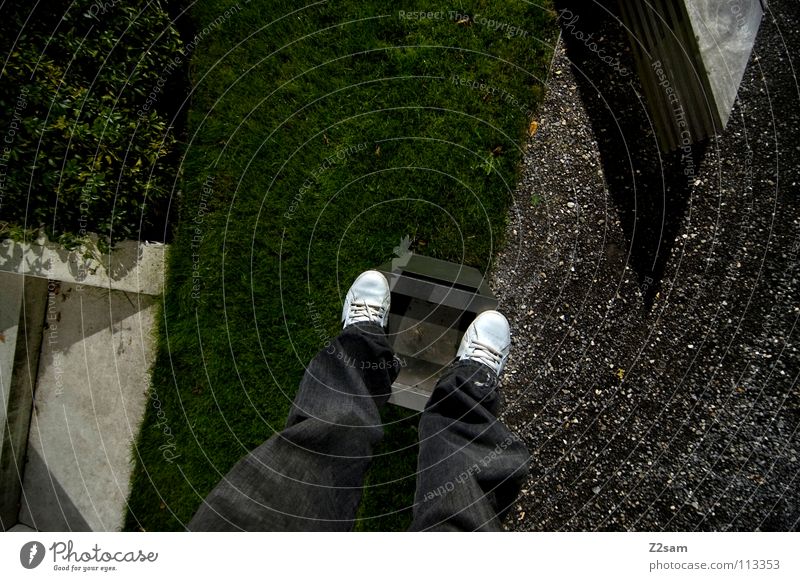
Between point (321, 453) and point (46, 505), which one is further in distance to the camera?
point (46, 505)

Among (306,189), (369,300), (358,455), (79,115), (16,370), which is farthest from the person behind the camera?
(306,189)

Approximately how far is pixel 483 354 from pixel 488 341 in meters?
0.08

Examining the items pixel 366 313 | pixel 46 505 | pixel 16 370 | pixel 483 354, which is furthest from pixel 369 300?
pixel 46 505

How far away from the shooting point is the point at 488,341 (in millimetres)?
2807

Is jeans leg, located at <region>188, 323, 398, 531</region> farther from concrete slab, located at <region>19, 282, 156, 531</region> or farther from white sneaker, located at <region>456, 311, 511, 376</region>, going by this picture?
concrete slab, located at <region>19, 282, 156, 531</region>

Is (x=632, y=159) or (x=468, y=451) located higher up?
(x=632, y=159)

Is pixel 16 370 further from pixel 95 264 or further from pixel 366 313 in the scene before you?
pixel 366 313

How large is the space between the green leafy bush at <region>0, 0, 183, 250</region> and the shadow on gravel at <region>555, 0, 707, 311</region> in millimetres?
2566

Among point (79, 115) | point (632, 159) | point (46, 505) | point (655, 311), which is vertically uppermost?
point (632, 159)

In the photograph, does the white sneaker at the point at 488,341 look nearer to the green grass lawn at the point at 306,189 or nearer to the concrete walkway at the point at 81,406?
the green grass lawn at the point at 306,189

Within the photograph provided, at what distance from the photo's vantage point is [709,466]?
2912 mm

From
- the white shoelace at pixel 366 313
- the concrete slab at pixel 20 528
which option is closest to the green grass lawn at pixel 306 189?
the white shoelace at pixel 366 313

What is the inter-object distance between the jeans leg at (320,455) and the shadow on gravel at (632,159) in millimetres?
1708

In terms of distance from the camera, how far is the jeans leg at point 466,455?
2465 millimetres
